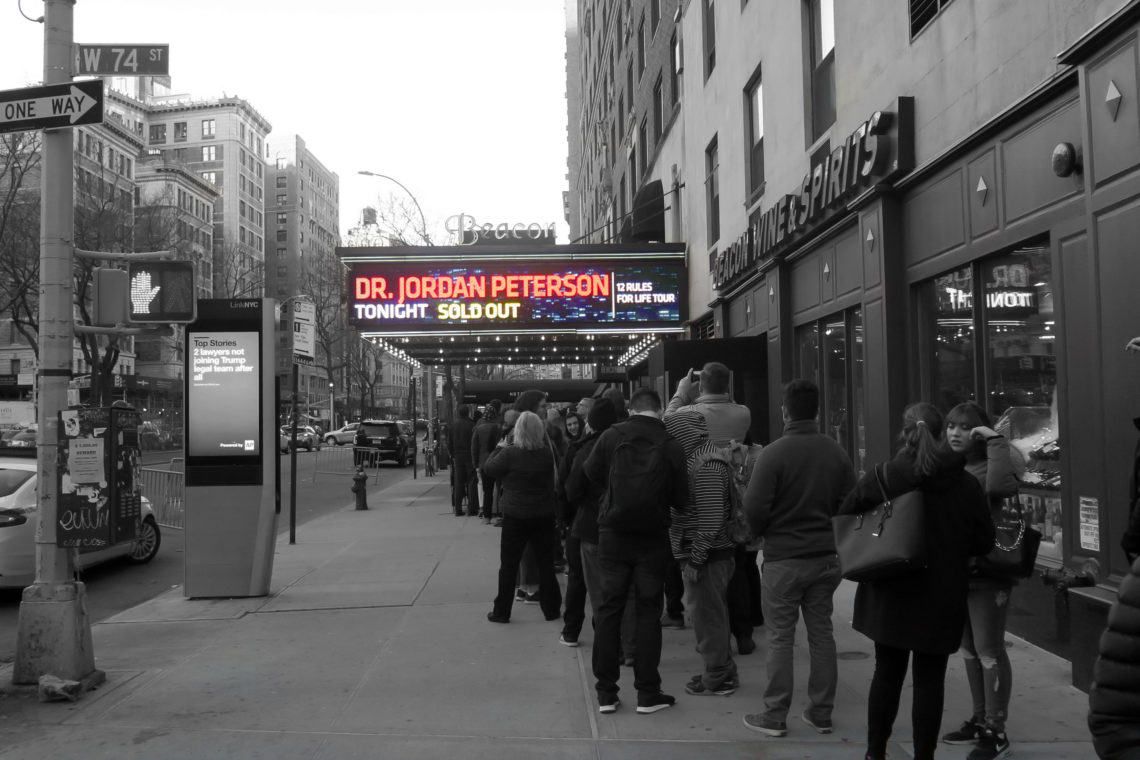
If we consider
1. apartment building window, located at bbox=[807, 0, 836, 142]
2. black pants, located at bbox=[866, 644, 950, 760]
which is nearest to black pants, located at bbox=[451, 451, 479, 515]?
apartment building window, located at bbox=[807, 0, 836, 142]

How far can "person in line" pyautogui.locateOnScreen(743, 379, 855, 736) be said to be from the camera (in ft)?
17.4

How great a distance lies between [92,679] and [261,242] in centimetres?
11983

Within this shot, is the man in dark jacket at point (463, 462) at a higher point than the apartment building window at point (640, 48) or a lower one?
lower

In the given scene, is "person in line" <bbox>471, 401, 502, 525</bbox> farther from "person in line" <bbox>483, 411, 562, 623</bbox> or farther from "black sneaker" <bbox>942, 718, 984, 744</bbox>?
"black sneaker" <bbox>942, 718, 984, 744</bbox>

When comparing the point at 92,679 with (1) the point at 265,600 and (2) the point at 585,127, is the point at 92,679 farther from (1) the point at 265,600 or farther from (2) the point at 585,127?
(2) the point at 585,127

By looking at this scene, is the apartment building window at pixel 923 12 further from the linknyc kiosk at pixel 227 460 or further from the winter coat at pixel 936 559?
the linknyc kiosk at pixel 227 460

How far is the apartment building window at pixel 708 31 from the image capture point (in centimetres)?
1759

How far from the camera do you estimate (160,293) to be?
7258 mm

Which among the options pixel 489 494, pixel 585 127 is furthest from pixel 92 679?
pixel 585 127

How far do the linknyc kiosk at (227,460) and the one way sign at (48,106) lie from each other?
11.1ft

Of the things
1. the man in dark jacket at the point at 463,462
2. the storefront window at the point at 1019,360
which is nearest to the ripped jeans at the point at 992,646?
the storefront window at the point at 1019,360

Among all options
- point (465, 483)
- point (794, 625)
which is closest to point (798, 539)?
point (794, 625)

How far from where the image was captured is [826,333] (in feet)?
39.4

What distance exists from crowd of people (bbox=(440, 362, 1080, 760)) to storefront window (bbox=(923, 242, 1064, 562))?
1.81 m
